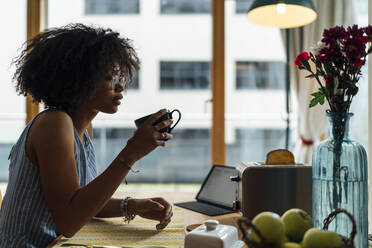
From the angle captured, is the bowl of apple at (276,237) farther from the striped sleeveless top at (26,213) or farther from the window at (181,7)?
the window at (181,7)

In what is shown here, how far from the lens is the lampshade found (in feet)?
7.23

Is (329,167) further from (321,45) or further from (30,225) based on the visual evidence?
(30,225)

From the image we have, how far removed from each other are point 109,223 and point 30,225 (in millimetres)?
269

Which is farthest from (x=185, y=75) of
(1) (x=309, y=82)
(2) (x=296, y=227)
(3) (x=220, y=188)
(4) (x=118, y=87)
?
(2) (x=296, y=227)

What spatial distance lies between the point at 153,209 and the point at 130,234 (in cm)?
13

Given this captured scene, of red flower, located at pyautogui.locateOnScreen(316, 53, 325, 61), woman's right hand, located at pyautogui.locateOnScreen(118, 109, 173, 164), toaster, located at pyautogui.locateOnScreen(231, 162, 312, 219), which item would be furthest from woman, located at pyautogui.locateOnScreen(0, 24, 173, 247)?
red flower, located at pyautogui.locateOnScreen(316, 53, 325, 61)

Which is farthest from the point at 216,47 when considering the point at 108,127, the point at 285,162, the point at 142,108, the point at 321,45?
the point at 321,45

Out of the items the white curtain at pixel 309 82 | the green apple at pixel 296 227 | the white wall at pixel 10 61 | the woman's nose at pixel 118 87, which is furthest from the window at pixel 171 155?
the green apple at pixel 296 227

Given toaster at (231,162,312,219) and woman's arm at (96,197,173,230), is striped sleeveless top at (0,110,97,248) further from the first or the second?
toaster at (231,162,312,219)

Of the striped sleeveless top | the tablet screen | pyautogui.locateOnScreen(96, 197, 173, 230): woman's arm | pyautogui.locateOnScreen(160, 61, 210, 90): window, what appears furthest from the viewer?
pyautogui.locateOnScreen(160, 61, 210, 90): window

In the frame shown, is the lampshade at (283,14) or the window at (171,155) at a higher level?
the lampshade at (283,14)

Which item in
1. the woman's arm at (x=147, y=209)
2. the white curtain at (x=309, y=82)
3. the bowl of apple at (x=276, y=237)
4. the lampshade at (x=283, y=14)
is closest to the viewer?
the bowl of apple at (x=276, y=237)

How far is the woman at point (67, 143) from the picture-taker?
40.8 inches

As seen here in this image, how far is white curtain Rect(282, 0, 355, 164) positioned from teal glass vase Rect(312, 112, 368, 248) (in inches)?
82.6
